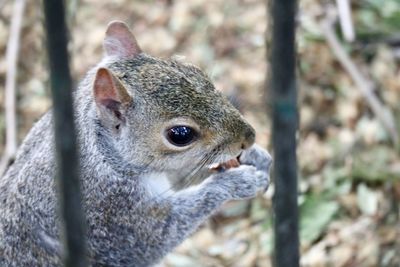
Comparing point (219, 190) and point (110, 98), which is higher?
point (110, 98)

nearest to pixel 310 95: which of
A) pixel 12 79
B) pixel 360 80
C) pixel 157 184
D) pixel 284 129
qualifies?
pixel 360 80

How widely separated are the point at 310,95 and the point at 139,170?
2.16 m

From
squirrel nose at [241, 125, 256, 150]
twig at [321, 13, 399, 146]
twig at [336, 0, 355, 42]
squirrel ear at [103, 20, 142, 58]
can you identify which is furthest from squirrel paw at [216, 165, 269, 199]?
twig at [336, 0, 355, 42]

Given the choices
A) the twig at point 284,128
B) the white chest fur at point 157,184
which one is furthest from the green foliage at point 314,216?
the twig at point 284,128

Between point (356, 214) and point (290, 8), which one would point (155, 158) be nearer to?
point (290, 8)

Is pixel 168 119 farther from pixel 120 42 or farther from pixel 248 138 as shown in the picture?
pixel 120 42

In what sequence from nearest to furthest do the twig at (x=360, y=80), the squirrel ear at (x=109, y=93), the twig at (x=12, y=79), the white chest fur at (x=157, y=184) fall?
the squirrel ear at (x=109, y=93) → the white chest fur at (x=157, y=184) → the twig at (x=360, y=80) → the twig at (x=12, y=79)

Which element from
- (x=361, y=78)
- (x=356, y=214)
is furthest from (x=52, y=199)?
(x=361, y=78)

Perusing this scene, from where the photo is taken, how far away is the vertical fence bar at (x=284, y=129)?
4.66 ft

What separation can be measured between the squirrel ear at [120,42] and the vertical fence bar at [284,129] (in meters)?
1.44

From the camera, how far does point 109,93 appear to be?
105 inches

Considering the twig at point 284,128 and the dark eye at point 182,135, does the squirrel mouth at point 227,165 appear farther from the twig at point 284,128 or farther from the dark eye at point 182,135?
the twig at point 284,128

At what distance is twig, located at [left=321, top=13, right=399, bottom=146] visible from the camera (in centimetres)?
436

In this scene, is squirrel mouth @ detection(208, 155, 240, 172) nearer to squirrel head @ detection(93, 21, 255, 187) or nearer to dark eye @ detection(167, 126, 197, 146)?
squirrel head @ detection(93, 21, 255, 187)
